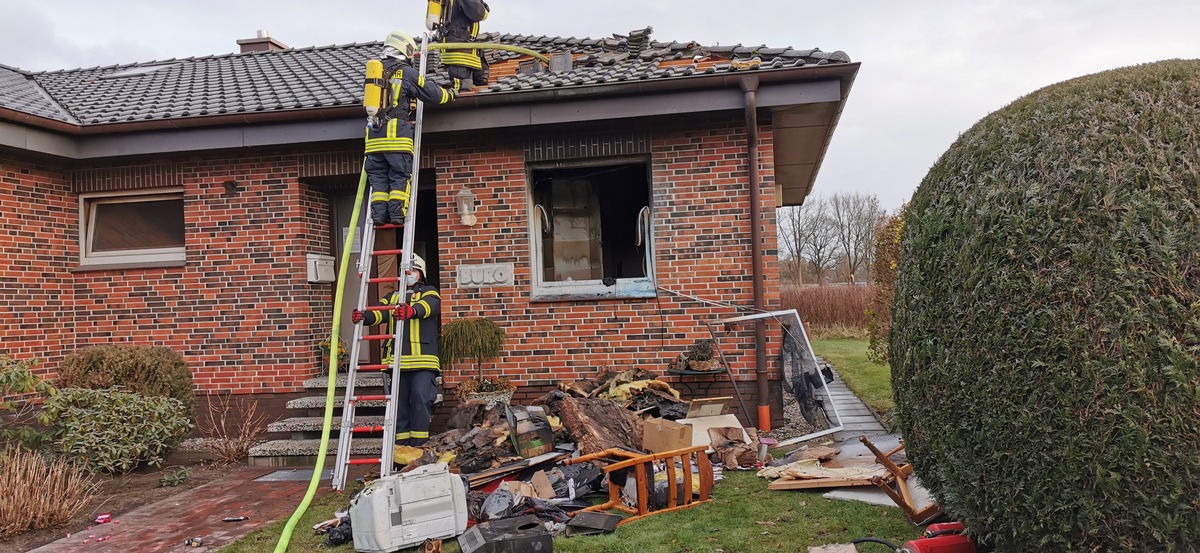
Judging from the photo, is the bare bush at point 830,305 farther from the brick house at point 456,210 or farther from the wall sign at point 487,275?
the wall sign at point 487,275

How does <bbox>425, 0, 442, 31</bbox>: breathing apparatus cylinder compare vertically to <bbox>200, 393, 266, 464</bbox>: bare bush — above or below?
above

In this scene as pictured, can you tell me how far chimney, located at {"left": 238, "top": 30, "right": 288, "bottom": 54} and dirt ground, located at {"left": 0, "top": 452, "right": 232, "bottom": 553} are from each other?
8490 millimetres

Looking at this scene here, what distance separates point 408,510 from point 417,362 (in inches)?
84.9

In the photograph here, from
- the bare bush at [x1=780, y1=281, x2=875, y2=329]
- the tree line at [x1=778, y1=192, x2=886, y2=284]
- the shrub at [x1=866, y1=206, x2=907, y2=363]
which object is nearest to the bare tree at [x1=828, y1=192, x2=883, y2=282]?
the tree line at [x1=778, y1=192, x2=886, y2=284]

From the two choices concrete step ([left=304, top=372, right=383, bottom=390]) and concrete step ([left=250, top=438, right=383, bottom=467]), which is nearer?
concrete step ([left=250, top=438, right=383, bottom=467])

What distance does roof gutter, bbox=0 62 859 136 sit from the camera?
7152 millimetres

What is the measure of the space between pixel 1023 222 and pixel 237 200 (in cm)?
791

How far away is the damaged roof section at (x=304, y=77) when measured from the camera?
7660 millimetres

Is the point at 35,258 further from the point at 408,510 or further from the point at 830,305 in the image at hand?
the point at 830,305

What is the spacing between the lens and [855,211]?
45531mm

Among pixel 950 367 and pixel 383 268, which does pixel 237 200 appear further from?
pixel 950 367

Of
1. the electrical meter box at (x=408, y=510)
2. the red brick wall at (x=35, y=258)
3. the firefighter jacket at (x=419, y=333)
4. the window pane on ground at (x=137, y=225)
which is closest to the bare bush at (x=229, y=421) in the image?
the red brick wall at (x=35, y=258)

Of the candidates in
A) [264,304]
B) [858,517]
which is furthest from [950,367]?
[264,304]

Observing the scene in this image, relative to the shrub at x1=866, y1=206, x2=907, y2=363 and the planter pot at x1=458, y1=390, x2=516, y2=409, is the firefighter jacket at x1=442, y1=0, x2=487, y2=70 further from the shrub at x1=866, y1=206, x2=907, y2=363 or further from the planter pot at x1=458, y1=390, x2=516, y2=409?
the shrub at x1=866, y1=206, x2=907, y2=363
